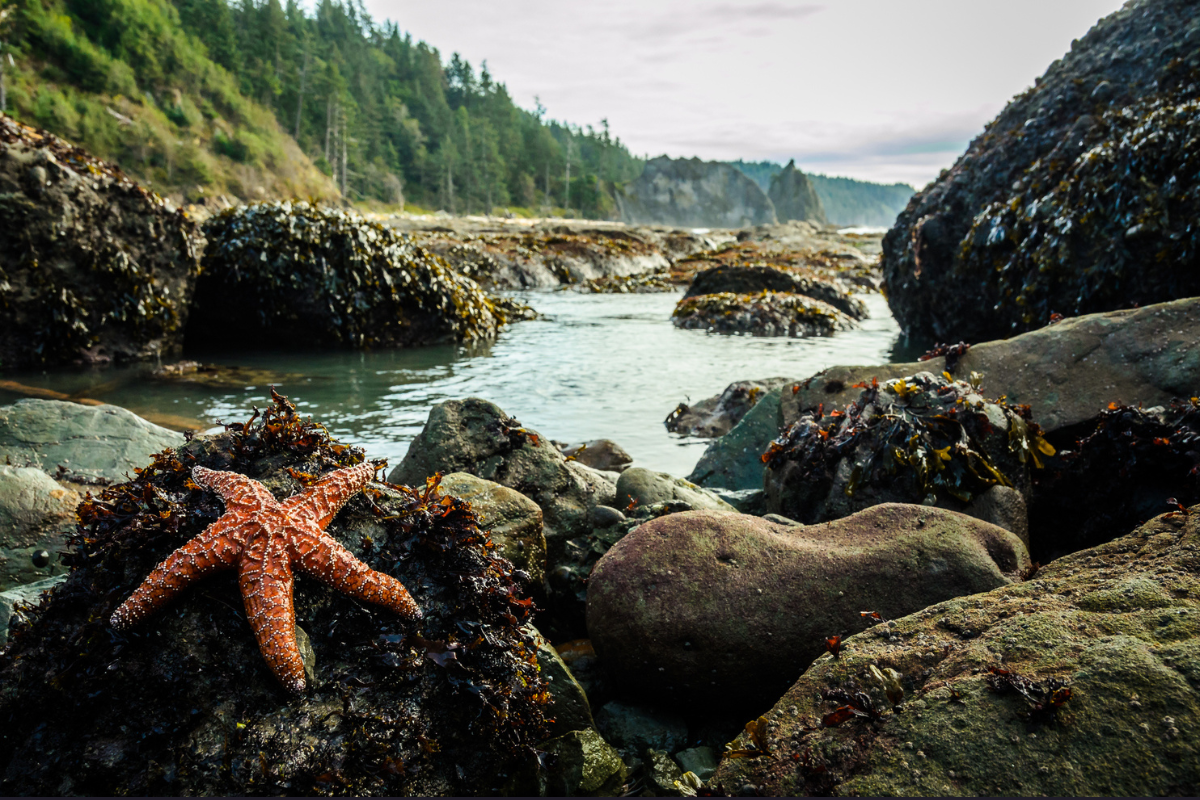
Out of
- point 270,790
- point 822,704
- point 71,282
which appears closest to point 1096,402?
point 822,704

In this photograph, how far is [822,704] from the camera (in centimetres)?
224

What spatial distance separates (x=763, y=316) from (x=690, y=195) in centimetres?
16756

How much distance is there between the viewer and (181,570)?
2336mm

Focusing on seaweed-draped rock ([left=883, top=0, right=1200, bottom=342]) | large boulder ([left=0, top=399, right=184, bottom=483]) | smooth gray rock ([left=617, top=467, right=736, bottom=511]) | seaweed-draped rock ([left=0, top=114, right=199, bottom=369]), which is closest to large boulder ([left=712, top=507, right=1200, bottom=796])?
smooth gray rock ([left=617, top=467, right=736, bottom=511])

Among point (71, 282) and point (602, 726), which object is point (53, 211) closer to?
point (71, 282)

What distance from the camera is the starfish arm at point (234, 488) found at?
2.57 metres

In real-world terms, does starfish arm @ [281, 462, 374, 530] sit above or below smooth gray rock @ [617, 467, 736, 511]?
above

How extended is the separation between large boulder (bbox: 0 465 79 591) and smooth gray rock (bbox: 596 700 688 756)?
2887 millimetres

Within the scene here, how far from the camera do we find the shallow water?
24.9ft

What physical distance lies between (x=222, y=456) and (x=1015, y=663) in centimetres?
312

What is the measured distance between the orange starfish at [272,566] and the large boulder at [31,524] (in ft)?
5.78

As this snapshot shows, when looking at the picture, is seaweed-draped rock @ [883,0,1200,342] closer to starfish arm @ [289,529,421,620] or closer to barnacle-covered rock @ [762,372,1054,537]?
barnacle-covered rock @ [762,372,1054,537]

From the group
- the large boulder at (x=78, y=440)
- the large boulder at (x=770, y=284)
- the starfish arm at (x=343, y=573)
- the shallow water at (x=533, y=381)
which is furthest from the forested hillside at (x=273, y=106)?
the starfish arm at (x=343, y=573)

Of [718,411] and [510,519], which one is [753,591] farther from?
[718,411]
